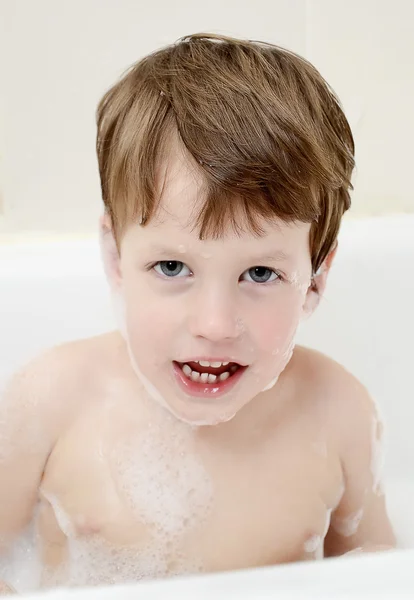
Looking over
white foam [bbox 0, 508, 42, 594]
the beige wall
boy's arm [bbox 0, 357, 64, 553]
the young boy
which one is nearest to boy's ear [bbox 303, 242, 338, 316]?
the young boy

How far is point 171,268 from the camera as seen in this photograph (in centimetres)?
77

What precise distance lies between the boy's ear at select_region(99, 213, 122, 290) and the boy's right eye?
0.10m

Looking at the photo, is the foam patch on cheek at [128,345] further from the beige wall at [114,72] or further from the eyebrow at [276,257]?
the beige wall at [114,72]

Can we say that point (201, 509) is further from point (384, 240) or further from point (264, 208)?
point (384, 240)

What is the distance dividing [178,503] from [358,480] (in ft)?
0.78

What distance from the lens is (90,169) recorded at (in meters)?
1.40

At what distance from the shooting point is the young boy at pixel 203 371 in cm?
73

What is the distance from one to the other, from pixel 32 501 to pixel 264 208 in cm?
47

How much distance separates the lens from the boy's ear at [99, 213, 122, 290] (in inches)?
34.0

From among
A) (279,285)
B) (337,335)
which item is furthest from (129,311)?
(337,335)

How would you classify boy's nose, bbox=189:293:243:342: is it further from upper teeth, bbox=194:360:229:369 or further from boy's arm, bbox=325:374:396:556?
boy's arm, bbox=325:374:396:556

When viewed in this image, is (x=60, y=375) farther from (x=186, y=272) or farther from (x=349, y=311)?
(x=349, y=311)

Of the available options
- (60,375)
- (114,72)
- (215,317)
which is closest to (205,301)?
(215,317)

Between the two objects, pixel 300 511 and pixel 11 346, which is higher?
pixel 11 346
